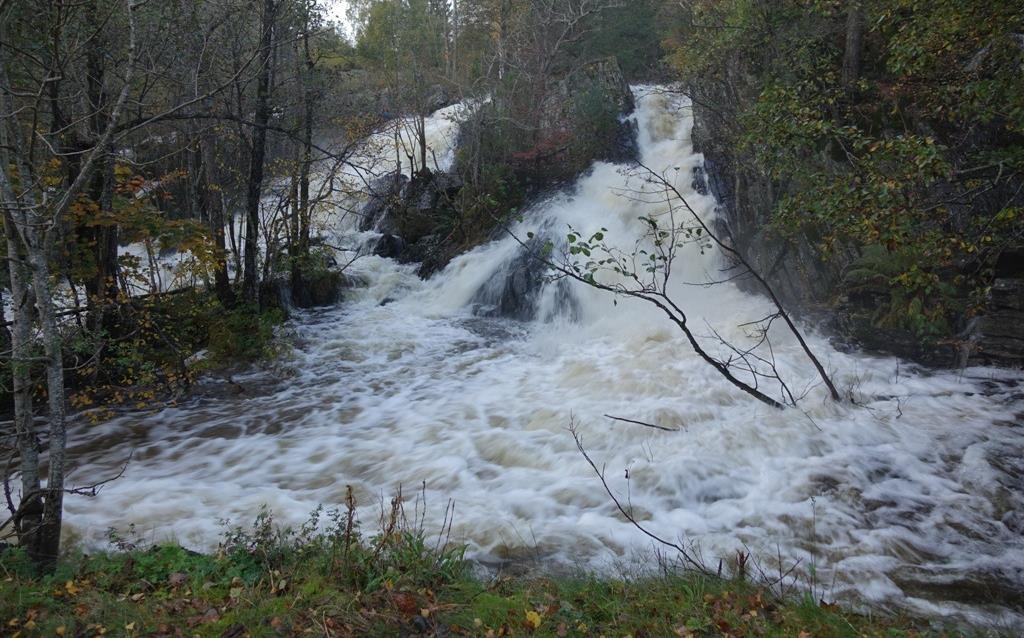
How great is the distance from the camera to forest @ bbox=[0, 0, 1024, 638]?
151 inches

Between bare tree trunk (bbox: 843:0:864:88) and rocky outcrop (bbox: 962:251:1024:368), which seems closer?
rocky outcrop (bbox: 962:251:1024:368)

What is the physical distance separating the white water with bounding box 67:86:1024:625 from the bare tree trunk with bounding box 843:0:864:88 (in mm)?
4720

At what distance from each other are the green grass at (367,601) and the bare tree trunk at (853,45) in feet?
32.7

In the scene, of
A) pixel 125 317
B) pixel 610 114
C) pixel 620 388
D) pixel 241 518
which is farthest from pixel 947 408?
pixel 610 114

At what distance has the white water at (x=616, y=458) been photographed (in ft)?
16.0

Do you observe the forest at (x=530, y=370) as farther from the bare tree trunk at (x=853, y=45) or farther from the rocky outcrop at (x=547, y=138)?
the rocky outcrop at (x=547, y=138)

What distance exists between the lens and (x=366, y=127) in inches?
520

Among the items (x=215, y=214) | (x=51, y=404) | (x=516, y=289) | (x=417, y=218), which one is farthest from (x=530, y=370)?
(x=417, y=218)

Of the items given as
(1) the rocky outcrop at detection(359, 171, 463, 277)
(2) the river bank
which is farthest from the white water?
(1) the rocky outcrop at detection(359, 171, 463, 277)

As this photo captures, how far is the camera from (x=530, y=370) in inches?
407

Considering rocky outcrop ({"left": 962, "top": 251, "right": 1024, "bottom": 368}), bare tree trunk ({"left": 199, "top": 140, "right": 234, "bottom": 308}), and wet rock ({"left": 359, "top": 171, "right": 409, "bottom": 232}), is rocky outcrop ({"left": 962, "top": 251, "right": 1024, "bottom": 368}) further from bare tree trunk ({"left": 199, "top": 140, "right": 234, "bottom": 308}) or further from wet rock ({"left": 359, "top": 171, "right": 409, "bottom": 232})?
wet rock ({"left": 359, "top": 171, "right": 409, "bottom": 232})

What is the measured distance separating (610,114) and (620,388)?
13.2 meters

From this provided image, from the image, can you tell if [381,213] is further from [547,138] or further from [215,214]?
[215,214]

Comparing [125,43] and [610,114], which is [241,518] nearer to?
[125,43]
